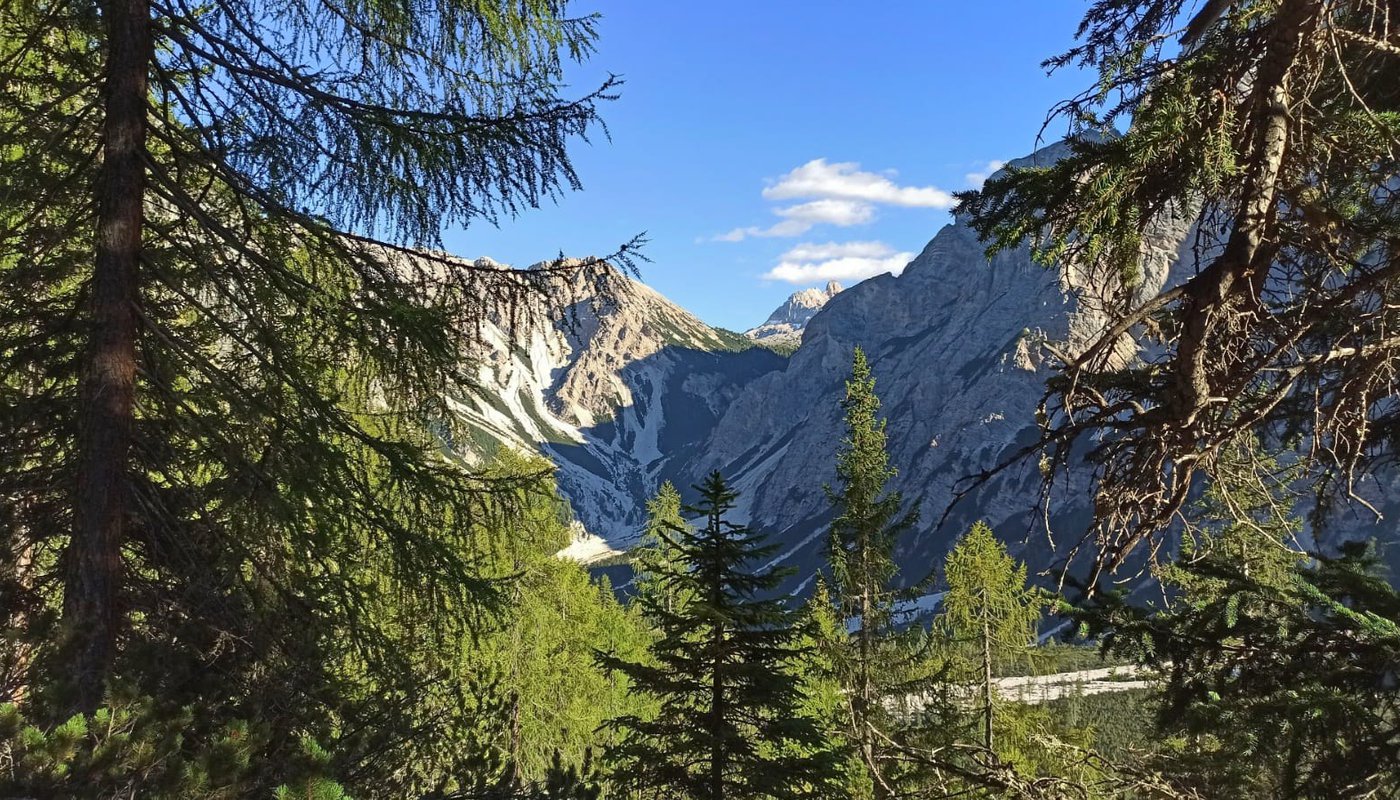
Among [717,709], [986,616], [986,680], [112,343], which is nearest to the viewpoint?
[112,343]

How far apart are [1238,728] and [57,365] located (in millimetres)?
6541

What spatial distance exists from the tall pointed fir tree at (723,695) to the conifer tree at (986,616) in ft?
20.7

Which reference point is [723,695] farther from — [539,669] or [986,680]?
[539,669]

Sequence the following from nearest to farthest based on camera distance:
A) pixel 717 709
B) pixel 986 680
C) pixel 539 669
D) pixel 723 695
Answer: pixel 717 709 < pixel 723 695 < pixel 986 680 < pixel 539 669

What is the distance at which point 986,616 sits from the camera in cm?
1550

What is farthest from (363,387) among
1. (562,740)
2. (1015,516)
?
(1015,516)

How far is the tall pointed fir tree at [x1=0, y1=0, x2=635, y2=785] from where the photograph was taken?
3.75 metres

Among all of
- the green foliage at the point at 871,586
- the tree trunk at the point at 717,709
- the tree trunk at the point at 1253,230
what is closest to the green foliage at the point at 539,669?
the tree trunk at the point at 717,709

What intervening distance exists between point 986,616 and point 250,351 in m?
15.1

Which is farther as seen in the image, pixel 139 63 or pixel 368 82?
pixel 368 82

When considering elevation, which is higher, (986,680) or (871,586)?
(871,586)

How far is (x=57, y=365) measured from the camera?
13.6 feet

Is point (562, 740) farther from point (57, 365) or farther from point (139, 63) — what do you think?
point (139, 63)

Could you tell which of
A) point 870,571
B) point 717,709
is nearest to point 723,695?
point 717,709
